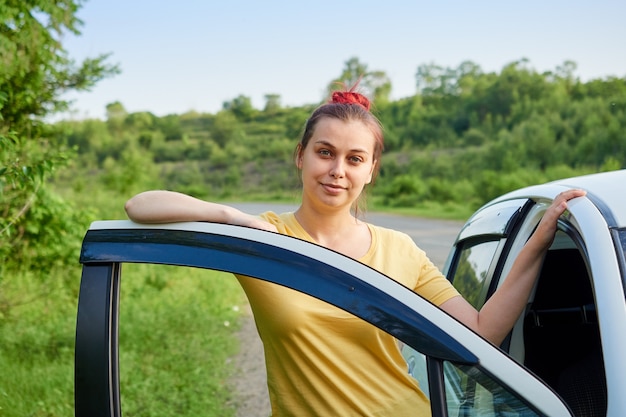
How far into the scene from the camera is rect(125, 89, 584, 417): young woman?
5.63 feet

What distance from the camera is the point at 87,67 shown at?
6422 millimetres

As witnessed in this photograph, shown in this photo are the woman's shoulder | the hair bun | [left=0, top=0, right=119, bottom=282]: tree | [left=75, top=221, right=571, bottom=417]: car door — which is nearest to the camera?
[left=75, top=221, right=571, bottom=417]: car door

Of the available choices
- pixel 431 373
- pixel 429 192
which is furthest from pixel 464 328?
pixel 429 192

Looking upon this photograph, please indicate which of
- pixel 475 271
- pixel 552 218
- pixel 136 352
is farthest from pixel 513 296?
pixel 136 352

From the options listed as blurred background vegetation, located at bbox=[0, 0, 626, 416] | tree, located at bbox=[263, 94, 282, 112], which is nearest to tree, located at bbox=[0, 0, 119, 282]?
blurred background vegetation, located at bbox=[0, 0, 626, 416]

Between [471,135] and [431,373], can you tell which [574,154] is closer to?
[471,135]

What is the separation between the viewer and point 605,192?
6.41 feet

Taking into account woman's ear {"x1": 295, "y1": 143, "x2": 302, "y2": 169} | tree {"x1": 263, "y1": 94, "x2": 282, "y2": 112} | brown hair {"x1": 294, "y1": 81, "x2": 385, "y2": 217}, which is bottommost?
woman's ear {"x1": 295, "y1": 143, "x2": 302, "y2": 169}

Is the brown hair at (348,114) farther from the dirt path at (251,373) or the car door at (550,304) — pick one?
the dirt path at (251,373)

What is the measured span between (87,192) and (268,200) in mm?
26460

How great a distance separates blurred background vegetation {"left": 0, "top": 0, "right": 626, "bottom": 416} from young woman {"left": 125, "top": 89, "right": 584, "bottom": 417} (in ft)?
1.05

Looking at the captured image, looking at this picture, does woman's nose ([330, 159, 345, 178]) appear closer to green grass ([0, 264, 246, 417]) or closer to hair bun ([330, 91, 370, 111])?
hair bun ([330, 91, 370, 111])

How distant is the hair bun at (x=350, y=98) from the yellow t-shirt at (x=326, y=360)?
0.74 metres

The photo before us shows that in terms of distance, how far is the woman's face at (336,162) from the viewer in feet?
6.56
